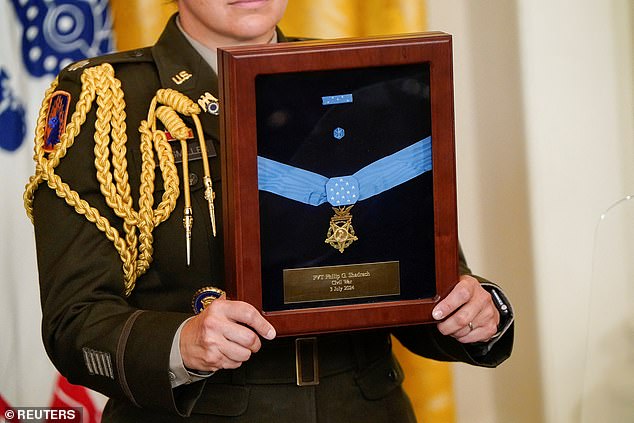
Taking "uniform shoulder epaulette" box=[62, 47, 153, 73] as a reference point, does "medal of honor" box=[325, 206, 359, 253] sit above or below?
below

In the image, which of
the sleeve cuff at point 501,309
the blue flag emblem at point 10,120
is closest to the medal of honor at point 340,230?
the sleeve cuff at point 501,309

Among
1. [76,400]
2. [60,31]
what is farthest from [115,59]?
[76,400]

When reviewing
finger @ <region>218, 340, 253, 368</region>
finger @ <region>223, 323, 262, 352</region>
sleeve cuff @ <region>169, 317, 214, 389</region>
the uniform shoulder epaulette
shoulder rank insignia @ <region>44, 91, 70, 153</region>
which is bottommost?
sleeve cuff @ <region>169, 317, 214, 389</region>

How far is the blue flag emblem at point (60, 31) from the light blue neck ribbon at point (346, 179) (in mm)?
962

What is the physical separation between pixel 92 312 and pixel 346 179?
0.34 metres

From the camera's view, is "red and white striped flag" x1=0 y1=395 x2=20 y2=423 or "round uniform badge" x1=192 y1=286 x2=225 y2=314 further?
"red and white striped flag" x1=0 y1=395 x2=20 y2=423

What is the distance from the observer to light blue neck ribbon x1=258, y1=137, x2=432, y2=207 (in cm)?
109

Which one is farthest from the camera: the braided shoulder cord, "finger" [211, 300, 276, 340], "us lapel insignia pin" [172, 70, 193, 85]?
"us lapel insignia pin" [172, 70, 193, 85]

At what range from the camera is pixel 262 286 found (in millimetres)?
1087

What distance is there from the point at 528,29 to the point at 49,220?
108cm

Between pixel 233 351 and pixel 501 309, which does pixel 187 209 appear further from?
pixel 501 309

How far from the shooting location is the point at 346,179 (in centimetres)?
111

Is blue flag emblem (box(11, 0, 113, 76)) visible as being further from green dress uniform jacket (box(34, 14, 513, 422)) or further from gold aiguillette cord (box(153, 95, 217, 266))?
gold aiguillette cord (box(153, 95, 217, 266))

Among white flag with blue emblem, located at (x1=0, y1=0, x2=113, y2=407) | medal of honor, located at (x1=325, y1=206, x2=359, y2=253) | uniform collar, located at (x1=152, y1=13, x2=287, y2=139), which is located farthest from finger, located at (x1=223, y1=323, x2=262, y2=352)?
white flag with blue emblem, located at (x1=0, y1=0, x2=113, y2=407)
